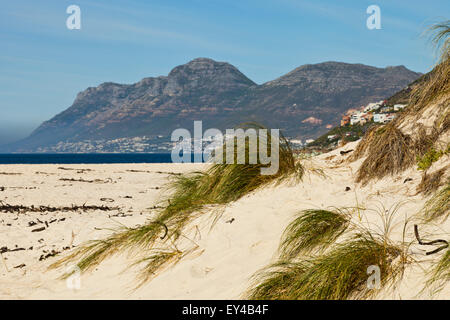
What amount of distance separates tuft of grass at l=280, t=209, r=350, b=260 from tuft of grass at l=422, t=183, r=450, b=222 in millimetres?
738

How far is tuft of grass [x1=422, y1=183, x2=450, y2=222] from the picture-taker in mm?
3703

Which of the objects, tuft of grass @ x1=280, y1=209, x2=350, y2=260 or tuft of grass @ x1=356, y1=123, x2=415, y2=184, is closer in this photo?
tuft of grass @ x1=280, y1=209, x2=350, y2=260

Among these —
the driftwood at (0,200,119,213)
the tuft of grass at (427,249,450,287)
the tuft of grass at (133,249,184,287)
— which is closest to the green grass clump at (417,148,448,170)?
the tuft of grass at (427,249,450,287)

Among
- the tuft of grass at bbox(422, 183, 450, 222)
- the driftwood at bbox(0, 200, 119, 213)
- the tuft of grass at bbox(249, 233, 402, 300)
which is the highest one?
the tuft of grass at bbox(422, 183, 450, 222)

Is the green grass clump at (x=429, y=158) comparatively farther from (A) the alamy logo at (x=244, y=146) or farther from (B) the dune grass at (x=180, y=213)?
(A) the alamy logo at (x=244, y=146)

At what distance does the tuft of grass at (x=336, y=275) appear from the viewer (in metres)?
3.21

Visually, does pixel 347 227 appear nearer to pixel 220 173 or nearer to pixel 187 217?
pixel 187 217

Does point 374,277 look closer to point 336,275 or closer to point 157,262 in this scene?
point 336,275

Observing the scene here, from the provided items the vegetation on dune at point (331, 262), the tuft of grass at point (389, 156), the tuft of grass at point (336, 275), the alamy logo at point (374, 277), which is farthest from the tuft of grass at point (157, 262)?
the tuft of grass at point (389, 156)

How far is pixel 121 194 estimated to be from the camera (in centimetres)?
1314

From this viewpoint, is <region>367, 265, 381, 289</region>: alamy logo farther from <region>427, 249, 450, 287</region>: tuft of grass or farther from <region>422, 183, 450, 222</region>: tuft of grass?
<region>422, 183, 450, 222</region>: tuft of grass
